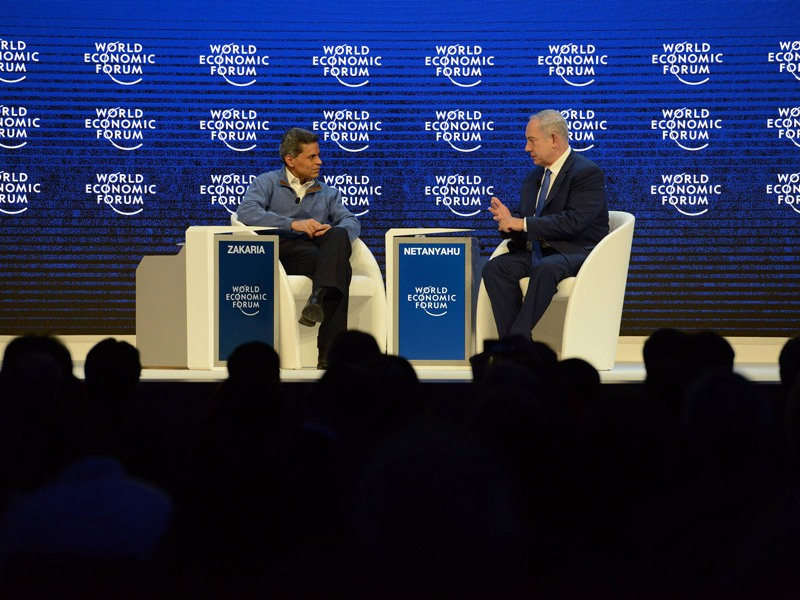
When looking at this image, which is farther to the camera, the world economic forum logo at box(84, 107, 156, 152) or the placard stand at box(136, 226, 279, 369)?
the world economic forum logo at box(84, 107, 156, 152)

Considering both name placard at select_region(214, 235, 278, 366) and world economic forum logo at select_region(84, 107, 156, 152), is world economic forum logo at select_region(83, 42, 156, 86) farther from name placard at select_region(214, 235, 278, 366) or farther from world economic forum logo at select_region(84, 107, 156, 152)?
name placard at select_region(214, 235, 278, 366)

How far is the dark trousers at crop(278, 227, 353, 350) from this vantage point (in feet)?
17.2

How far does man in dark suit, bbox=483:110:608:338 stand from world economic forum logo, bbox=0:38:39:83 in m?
3.19

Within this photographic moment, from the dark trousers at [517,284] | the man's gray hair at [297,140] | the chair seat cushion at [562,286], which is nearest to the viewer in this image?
the dark trousers at [517,284]

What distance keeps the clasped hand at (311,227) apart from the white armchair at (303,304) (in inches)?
9.0

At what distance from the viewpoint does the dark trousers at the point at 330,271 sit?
5.25m

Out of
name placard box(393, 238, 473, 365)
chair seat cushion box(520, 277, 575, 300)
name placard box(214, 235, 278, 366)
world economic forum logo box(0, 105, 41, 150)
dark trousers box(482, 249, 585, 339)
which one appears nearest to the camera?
dark trousers box(482, 249, 585, 339)

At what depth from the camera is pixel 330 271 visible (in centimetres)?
525

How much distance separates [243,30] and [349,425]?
197 inches

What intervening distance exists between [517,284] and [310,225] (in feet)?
3.39

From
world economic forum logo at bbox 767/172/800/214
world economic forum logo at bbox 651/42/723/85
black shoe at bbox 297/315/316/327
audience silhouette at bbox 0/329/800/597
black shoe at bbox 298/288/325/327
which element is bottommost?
audience silhouette at bbox 0/329/800/597

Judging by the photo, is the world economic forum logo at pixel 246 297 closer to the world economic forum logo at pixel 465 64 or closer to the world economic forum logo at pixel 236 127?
the world economic forum logo at pixel 236 127

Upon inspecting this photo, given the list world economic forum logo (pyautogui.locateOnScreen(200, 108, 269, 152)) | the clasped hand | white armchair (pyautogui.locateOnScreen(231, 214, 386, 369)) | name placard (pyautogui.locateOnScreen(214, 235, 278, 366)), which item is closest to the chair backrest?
white armchair (pyautogui.locateOnScreen(231, 214, 386, 369))

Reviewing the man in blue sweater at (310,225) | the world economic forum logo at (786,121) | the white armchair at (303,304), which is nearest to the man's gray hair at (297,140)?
the man in blue sweater at (310,225)
